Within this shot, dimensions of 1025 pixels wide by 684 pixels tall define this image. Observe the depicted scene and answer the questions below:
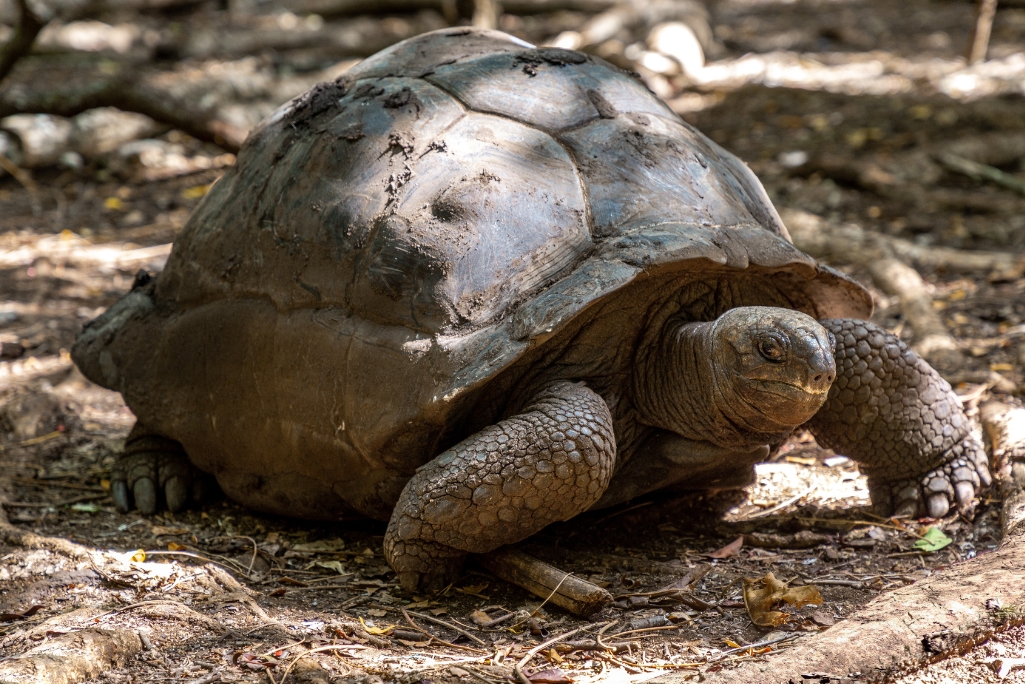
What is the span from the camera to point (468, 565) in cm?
354

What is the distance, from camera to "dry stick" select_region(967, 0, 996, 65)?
372 inches

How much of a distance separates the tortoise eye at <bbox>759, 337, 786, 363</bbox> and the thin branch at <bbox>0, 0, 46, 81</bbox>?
5.35m

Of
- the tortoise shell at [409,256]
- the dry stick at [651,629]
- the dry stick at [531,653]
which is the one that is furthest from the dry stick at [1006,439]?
the dry stick at [531,653]

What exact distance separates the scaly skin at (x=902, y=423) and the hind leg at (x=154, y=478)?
2629 mm

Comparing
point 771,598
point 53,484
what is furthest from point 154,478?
point 771,598

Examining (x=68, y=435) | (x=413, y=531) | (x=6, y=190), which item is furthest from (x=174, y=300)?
(x=6, y=190)

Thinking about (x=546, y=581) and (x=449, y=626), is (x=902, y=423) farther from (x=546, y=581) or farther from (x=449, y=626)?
(x=449, y=626)

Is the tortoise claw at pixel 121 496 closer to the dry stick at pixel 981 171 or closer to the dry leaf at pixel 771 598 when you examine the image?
the dry leaf at pixel 771 598

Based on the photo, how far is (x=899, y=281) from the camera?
18.8ft

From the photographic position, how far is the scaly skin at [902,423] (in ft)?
12.0

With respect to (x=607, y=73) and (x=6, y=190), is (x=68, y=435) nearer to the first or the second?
(x=607, y=73)

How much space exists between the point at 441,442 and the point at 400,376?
11.0 inches

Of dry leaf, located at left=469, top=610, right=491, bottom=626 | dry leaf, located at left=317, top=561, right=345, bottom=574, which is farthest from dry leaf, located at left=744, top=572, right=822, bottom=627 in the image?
dry leaf, located at left=317, top=561, right=345, bottom=574

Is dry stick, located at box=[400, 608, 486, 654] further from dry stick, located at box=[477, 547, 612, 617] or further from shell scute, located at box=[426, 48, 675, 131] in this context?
shell scute, located at box=[426, 48, 675, 131]
